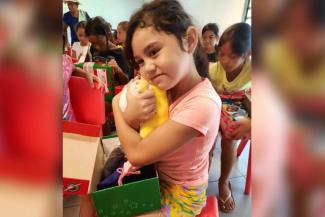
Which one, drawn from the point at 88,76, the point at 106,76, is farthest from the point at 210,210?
the point at 106,76

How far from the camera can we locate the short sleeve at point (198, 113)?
1.75 feet

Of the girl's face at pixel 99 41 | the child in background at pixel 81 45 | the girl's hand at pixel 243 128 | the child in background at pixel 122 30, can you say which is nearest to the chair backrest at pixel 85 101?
the child in background at pixel 122 30

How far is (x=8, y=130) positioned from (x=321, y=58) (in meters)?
0.22

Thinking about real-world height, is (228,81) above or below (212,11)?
below

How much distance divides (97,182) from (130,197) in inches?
5.4

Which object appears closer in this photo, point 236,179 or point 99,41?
point 236,179

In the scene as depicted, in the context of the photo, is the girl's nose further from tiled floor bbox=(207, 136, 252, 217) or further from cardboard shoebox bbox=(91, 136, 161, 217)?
tiled floor bbox=(207, 136, 252, 217)

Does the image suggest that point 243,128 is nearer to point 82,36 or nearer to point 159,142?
point 159,142

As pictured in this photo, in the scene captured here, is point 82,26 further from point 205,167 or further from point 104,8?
point 205,167

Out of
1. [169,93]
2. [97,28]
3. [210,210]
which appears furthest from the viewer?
[97,28]

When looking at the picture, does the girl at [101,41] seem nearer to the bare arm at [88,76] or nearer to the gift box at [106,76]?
the gift box at [106,76]

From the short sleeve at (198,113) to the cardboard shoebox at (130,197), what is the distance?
14 cm

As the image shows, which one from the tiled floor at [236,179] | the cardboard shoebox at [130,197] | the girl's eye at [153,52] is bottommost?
the tiled floor at [236,179]

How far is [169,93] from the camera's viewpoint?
0.63m
